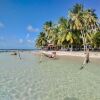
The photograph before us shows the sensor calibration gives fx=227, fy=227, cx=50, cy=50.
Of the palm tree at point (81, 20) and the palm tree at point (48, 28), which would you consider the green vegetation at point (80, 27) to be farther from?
the palm tree at point (48, 28)

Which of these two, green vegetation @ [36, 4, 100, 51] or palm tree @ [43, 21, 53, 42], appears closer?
green vegetation @ [36, 4, 100, 51]

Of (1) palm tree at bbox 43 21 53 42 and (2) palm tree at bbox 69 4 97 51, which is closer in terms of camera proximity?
(2) palm tree at bbox 69 4 97 51

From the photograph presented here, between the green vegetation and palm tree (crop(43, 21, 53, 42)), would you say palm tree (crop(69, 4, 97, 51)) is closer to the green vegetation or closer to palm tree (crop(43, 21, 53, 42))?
the green vegetation

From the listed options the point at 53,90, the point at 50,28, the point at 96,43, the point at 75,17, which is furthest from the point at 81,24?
the point at 53,90

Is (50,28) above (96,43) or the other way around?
above

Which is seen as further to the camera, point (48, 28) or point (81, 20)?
point (48, 28)

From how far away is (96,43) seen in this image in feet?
191

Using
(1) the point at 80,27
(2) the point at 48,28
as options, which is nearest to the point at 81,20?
(1) the point at 80,27

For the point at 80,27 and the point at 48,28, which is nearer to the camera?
the point at 80,27

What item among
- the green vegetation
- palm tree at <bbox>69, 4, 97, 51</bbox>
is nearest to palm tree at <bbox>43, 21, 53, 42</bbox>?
the green vegetation

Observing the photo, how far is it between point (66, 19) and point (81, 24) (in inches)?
282

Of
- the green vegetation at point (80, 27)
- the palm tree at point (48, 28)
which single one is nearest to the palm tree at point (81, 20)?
the green vegetation at point (80, 27)

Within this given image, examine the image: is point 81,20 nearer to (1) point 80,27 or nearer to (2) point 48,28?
(1) point 80,27

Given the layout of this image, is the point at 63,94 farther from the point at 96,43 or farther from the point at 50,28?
the point at 50,28
